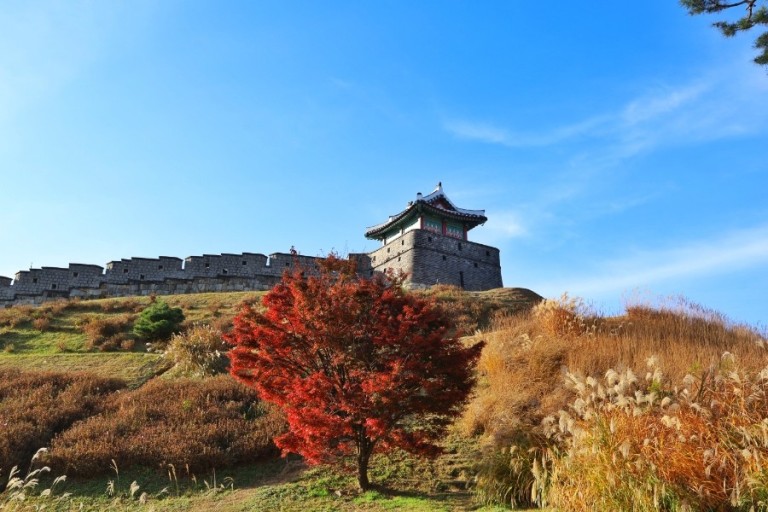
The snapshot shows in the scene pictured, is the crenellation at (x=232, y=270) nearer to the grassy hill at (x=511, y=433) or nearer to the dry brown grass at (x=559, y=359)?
the grassy hill at (x=511, y=433)

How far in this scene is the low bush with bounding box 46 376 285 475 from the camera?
8.92 metres

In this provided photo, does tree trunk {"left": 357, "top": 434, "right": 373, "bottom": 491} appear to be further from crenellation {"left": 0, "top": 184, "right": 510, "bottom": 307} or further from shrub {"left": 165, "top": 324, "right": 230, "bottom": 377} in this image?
crenellation {"left": 0, "top": 184, "right": 510, "bottom": 307}

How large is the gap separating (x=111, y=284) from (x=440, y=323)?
39.5m

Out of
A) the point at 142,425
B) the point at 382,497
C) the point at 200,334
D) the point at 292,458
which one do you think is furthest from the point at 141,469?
the point at 200,334

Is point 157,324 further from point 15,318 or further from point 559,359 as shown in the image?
point 559,359

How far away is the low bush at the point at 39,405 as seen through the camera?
9445mm

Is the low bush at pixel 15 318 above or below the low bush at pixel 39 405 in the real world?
above

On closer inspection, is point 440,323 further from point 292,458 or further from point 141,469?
point 141,469

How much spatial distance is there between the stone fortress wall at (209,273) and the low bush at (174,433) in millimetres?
28874

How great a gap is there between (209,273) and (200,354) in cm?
2822

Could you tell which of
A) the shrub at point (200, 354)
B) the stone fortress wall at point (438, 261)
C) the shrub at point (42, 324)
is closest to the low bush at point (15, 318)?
the shrub at point (42, 324)

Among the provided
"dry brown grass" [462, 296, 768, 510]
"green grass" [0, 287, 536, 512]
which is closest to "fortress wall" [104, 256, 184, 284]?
"dry brown grass" [462, 296, 768, 510]

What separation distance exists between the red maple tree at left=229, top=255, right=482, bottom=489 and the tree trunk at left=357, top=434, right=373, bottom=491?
13 mm

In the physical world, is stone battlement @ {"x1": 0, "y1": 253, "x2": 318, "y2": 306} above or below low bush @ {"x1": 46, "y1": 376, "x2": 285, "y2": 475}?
above
